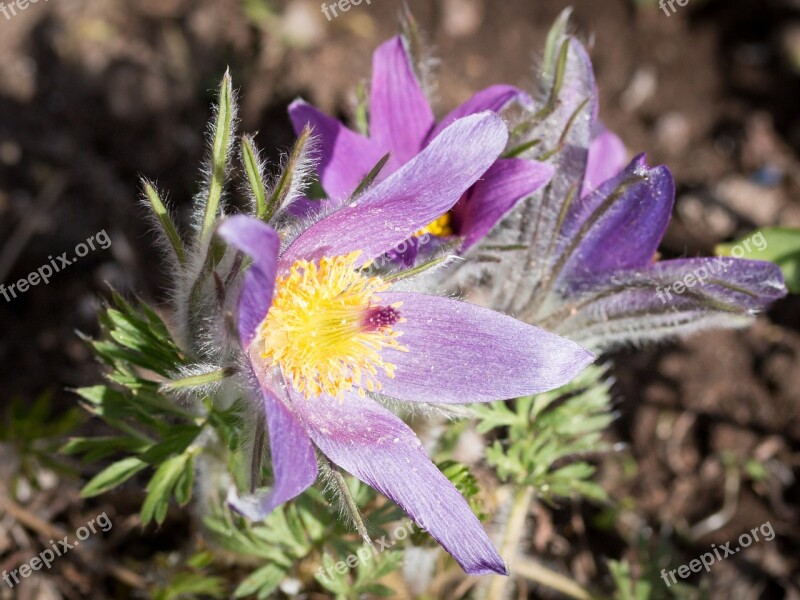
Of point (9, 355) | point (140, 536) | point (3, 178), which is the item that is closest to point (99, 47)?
point (3, 178)

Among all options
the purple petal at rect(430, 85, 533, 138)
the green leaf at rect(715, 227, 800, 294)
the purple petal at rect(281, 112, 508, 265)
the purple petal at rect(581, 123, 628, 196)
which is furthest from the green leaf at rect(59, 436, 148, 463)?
the green leaf at rect(715, 227, 800, 294)

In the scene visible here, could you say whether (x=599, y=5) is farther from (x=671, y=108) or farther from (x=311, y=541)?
(x=311, y=541)

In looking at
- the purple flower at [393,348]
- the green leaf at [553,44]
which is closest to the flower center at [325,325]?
the purple flower at [393,348]

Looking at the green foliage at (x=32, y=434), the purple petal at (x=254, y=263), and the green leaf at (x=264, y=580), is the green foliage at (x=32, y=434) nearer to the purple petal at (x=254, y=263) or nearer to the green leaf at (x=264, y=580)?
the green leaf at (x=264, y=580)

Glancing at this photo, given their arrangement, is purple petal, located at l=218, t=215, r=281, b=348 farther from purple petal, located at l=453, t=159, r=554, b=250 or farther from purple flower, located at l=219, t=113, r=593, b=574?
purple petal, located at l=453, t=159, r=554, b=250

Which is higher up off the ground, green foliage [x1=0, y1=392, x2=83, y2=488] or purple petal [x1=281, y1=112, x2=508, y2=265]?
purple petal [x1=281, y1=112, x2=508, y2=265]
